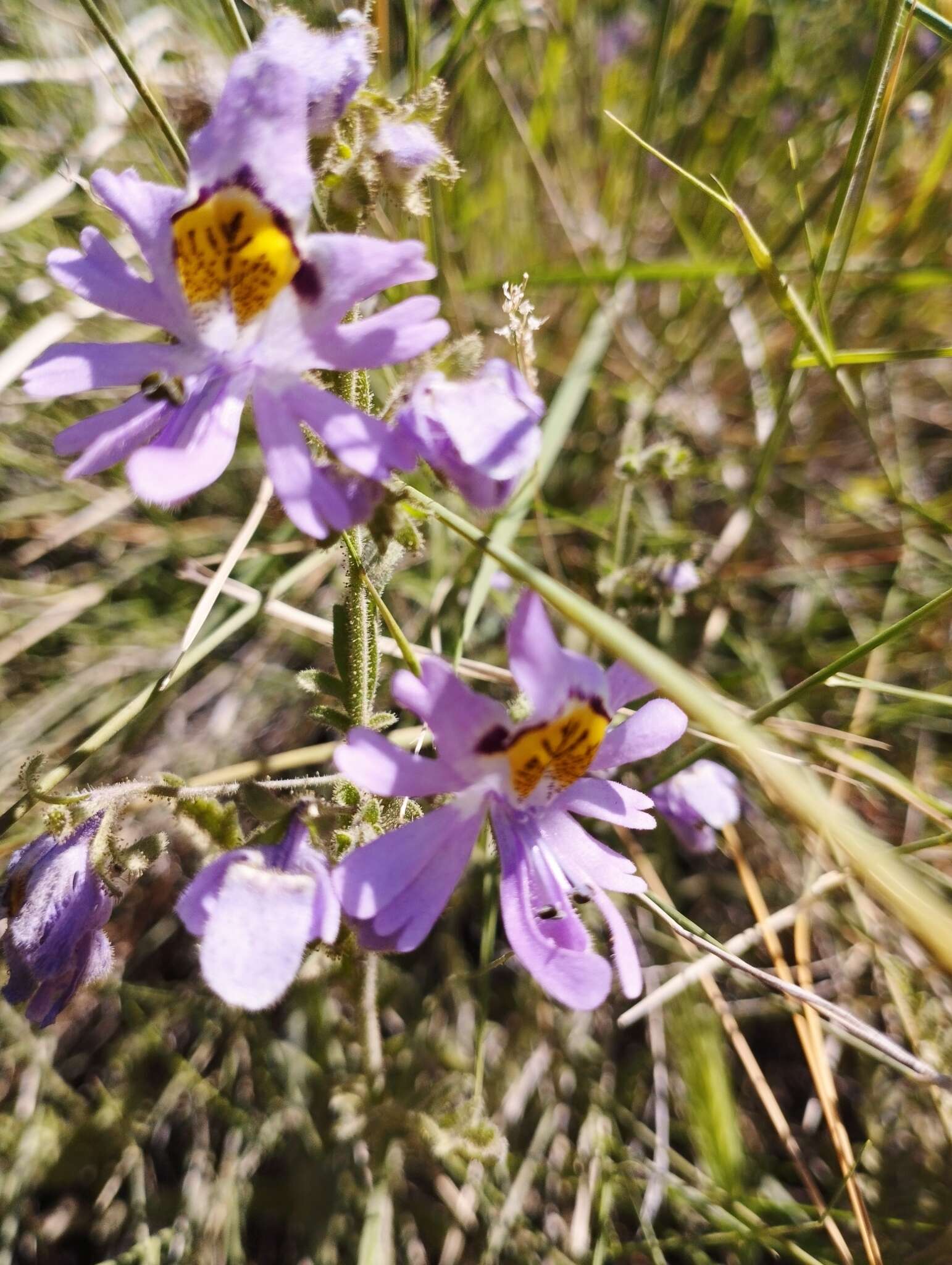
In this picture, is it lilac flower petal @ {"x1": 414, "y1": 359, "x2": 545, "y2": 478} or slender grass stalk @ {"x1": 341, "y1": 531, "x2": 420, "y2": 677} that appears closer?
lilac flower petal @ {"x1": 414, "y1": 359, "x2": 545, "y2": 478}

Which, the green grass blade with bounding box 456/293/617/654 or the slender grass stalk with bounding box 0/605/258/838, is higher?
the green grass blade with bounding box 456/293/617/654

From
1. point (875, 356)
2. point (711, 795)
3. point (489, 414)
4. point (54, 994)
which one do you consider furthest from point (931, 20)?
point (54, 994)

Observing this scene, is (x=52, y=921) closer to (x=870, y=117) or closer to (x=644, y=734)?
(x=644, y=734)

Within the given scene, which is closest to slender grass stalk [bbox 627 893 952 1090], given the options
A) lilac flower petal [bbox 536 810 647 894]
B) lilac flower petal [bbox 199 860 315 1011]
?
lilac flower petal [bbox 536 810 647 894]

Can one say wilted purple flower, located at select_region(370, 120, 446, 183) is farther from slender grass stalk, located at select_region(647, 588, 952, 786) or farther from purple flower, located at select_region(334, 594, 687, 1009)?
slender grass stalk, located at select_region(647, 588, 952, 786)

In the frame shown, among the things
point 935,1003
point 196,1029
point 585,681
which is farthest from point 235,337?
point 935,1003

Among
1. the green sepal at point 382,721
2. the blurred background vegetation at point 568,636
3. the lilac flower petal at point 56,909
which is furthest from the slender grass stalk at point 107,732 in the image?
the green sepal at point 382,721

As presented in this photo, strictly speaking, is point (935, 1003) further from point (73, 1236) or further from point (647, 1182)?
point (73, 1236)
